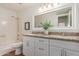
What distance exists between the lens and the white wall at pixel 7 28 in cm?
121

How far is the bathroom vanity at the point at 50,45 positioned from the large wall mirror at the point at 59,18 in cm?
23

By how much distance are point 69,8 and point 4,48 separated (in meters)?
1.22

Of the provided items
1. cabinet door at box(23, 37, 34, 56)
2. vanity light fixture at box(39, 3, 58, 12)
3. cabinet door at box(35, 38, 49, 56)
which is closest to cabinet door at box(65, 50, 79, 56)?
cabinet door at box(35, 38, 49, 56)

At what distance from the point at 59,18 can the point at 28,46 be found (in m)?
0.70

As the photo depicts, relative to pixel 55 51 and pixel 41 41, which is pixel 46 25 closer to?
pixel 41 41

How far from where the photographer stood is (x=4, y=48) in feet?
4.05

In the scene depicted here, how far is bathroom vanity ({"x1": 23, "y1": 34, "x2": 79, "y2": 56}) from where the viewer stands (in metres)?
1.00

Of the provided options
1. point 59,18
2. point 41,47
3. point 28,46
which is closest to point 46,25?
point 59,18

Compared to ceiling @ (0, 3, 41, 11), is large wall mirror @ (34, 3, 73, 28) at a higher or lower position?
lower

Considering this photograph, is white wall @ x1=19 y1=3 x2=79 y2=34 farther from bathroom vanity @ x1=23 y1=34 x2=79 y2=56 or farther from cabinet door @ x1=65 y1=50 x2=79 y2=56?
cabinet door @ x1=65 y1=50 x2=79 y2=56

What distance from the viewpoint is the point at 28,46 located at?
135cm

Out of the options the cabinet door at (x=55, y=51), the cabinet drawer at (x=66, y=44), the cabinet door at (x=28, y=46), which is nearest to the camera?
the cabinet drawer at (x=66, y=44)

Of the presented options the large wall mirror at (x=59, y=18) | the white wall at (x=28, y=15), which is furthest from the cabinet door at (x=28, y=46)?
the large wall mirror at (x=59, y=18)

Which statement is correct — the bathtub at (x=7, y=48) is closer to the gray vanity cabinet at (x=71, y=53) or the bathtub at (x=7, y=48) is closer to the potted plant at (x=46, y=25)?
the potted plant at (x=46, y=25)
